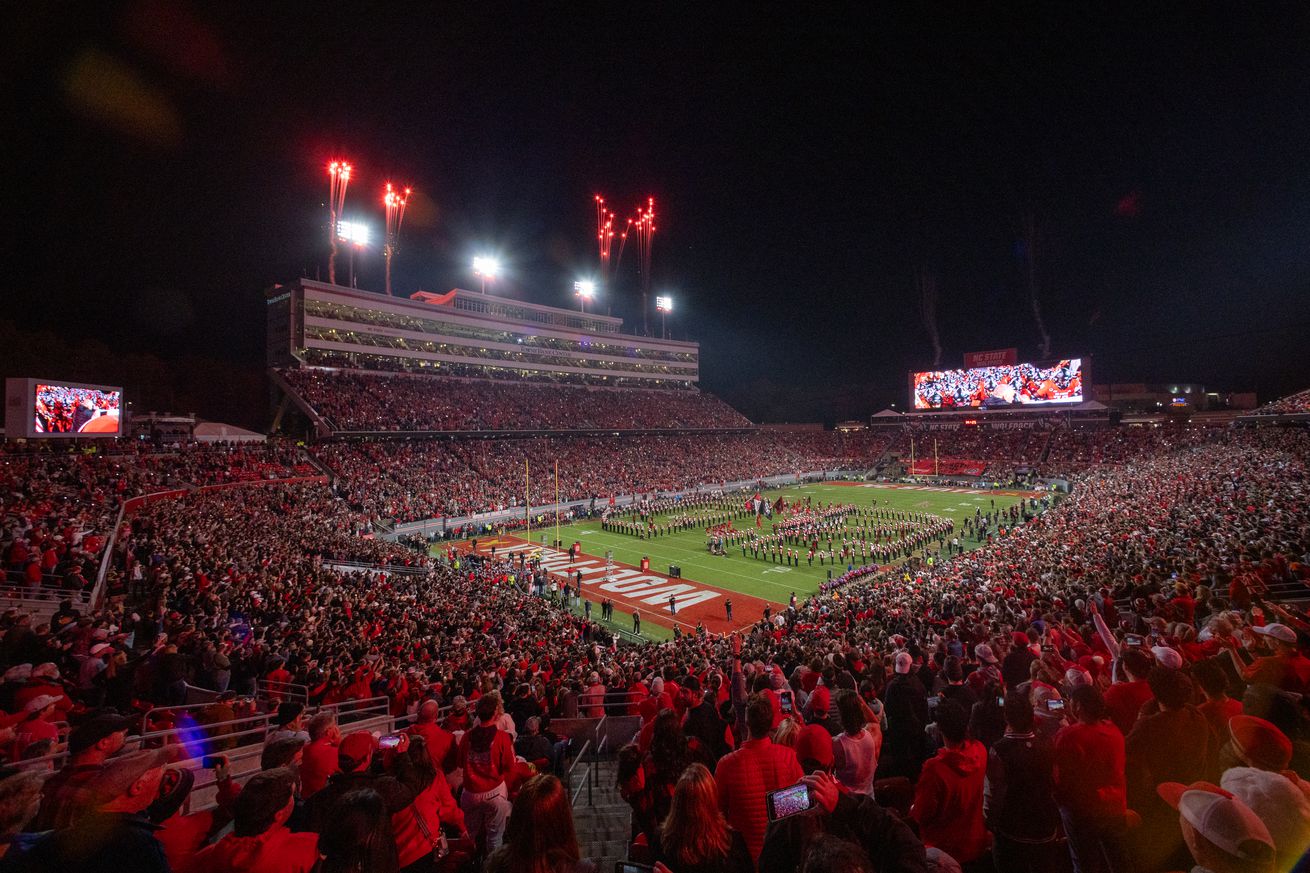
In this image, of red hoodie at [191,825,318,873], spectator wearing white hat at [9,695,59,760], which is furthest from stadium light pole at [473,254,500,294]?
red hoodie at [191,825,318,873]

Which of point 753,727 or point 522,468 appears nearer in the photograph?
point 753,727

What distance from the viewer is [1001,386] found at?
64188mm

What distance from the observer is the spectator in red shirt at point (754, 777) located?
3.00 meters

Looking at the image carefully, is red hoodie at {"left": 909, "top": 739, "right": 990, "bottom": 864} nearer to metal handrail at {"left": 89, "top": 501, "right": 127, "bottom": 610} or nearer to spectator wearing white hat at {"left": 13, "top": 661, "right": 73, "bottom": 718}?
spectator wearing white hat at {"left": 13, "top": 661, "right": 73, "bottom": 718}

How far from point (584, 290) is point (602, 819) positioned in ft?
245

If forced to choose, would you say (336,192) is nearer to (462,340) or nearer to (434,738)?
(462,340)

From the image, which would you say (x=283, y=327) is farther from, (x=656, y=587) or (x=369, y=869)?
(x=369, y=869)

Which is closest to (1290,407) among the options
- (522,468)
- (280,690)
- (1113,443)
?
(1113,443)

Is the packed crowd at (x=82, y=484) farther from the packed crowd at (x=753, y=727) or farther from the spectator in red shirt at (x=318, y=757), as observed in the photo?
the spectator in red shirt at (x=318, y=757)

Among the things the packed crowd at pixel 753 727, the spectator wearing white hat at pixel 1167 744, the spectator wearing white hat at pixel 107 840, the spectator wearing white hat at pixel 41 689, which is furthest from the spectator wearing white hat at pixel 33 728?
the spectator wearing white hat at pixel 1167 744

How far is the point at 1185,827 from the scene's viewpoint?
1883mm

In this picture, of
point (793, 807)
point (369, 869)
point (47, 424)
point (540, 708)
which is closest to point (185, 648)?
point (540, 708)

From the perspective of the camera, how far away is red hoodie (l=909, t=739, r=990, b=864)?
304 centimetres

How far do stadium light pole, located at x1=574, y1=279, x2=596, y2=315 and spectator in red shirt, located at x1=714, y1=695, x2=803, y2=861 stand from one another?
76.1 meters
